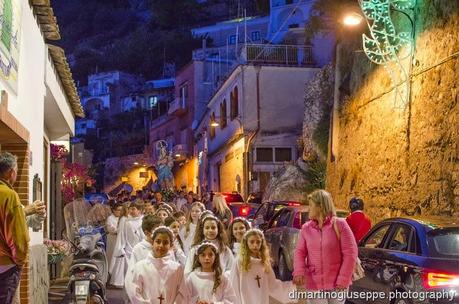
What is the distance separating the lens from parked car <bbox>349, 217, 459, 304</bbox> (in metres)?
6.52

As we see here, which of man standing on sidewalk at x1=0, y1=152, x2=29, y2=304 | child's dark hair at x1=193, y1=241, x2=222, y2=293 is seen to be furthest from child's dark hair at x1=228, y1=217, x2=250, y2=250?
man standing on sidewalk at x1=0, y1=152, x2=29, y2=304

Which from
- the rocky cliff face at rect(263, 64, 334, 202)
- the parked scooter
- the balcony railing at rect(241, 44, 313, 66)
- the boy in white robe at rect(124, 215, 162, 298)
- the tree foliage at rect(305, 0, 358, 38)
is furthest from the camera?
the balcony railing at rect(241, 44, 313, 66)

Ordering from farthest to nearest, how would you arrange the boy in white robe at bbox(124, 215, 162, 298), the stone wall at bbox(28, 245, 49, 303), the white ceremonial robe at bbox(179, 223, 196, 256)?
1. the white ceremonial robe at bbox(179, 223, 196, 256)
2. the stone wall at bbox(28, 245, 49, 303)
3. the boy in white robe at bbox(124, 215, 162, 298)

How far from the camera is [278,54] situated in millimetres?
A: 32125

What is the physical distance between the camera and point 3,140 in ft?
24.7

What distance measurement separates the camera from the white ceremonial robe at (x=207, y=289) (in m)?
6.20

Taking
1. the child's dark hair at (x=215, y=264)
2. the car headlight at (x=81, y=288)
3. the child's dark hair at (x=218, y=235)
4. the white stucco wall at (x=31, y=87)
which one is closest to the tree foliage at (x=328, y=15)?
the white stucco wall at (x=31, y=87)

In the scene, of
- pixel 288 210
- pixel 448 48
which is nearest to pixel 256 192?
pixel 288 210

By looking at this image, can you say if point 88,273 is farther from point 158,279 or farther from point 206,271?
point 206,271

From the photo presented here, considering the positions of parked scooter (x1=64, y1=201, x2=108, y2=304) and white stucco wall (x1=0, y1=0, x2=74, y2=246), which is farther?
parked scooter (x1=64, y1=201, x2=108, y2=304)

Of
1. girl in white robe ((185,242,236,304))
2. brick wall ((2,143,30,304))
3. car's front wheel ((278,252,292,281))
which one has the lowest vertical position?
car's front wheel ((278,252,292,281))

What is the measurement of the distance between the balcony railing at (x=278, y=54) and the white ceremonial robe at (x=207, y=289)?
25305 mm

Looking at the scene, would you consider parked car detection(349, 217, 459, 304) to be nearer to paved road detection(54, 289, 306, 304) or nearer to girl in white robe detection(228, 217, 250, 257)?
girl in white robe detection(228, 217, 250, 257)

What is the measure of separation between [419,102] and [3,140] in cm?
908
